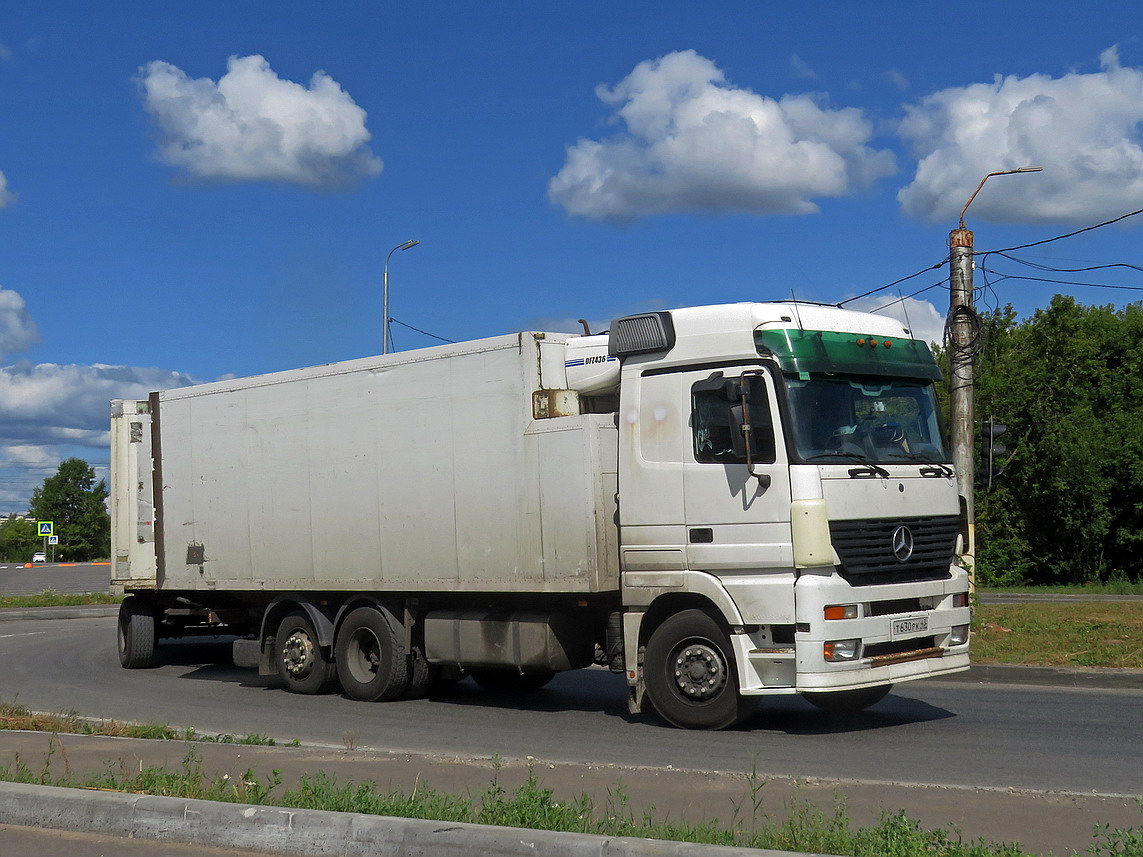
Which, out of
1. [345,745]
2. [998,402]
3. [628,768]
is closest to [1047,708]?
[628,768]

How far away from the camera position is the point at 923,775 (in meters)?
8.20

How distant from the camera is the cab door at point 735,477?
32.0 ft

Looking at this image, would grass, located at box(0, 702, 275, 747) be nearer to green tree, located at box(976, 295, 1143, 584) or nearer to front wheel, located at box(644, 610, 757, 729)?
front wheel, located at box(644, 610, 757, 729)

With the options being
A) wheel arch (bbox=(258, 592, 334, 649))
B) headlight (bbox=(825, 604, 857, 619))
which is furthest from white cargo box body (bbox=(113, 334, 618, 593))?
headlight (bbox=(825, 604, 857, 619))

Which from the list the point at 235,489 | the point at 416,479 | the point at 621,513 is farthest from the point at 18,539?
the point at 621,513

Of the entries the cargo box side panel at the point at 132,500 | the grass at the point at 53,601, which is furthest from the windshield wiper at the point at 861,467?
the grass at the point at 53,601

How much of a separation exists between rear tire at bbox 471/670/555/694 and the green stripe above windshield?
526cm

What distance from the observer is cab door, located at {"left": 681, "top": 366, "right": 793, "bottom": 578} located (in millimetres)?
9758

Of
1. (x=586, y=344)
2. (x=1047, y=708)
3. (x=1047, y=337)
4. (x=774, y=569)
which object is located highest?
(x=1047, y=337)

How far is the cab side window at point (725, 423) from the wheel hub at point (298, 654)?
5.70m

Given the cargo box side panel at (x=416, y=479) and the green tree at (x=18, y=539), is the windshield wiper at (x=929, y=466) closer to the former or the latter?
the cargo box side panel at (x=416, y=479)

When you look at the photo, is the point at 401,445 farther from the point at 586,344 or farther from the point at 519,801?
the point at 519,801

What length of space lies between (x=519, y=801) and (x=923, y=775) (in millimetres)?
3116

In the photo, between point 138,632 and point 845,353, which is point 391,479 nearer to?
point 845,353
